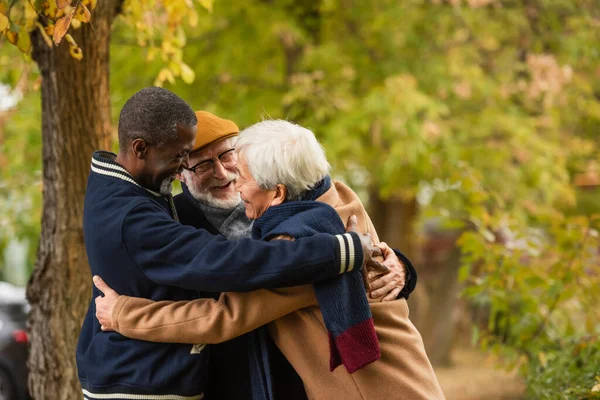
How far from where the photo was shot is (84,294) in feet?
12.9

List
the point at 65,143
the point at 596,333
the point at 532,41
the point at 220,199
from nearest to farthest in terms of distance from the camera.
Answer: the point at 220,199
the point at 65,143
the point at 596,333
the point at 532,41

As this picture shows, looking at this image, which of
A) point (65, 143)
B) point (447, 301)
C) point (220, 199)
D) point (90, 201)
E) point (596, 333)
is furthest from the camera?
point (447, 301)

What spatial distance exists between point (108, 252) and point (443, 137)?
18.9ft

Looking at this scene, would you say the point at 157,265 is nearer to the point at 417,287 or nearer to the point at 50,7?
the point at 50,7

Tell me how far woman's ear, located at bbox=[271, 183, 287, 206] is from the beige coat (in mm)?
136

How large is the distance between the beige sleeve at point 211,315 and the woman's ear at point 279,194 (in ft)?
0.95

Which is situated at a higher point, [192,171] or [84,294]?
[192,171]

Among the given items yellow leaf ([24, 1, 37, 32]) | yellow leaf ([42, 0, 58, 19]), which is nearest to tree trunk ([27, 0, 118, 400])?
yellow leaf ([24, 1, 37, 32])

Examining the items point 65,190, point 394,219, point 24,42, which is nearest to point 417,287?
point 394,219

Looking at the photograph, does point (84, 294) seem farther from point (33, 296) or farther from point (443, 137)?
point (443, 137)

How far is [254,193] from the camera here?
2551 mm

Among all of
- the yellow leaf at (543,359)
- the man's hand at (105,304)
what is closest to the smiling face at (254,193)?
the man's hand at (105,304)

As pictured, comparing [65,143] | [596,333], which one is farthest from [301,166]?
[596,333]

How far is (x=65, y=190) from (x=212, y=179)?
1.03 m
